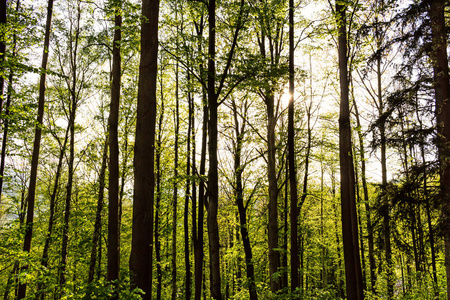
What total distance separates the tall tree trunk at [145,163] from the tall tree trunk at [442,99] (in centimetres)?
637

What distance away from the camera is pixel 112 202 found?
8938 mm

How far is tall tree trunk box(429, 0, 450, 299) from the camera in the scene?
6.32 metres

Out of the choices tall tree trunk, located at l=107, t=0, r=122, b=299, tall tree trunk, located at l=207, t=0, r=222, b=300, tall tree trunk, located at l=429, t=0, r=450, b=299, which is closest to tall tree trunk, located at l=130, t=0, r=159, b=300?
tall tree trunk, located at l=207, t=0, r=222, b=300

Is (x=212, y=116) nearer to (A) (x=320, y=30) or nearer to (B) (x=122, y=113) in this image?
(A) (x=320, y=30)

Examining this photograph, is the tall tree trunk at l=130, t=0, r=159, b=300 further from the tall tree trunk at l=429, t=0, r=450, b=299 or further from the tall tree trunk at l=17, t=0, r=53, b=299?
the tall tree trunk at l=17, t=0, r=53, b=299

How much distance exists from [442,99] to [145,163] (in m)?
7.14

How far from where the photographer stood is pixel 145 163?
4.64 metres

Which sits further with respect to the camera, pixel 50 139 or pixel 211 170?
pixel 50 139

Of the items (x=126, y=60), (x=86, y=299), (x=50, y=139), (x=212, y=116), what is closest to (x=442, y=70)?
(x=212, y=116)

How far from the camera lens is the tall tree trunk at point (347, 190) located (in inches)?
322

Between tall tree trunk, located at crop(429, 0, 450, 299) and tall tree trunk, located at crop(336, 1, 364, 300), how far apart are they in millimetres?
2309

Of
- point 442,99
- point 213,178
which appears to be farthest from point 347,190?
point 213,178

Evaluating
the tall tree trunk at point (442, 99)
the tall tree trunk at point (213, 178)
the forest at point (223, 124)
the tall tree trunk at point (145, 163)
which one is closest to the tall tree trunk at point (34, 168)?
the forest at point (223, 124)

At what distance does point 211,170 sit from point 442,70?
21.4 feet
